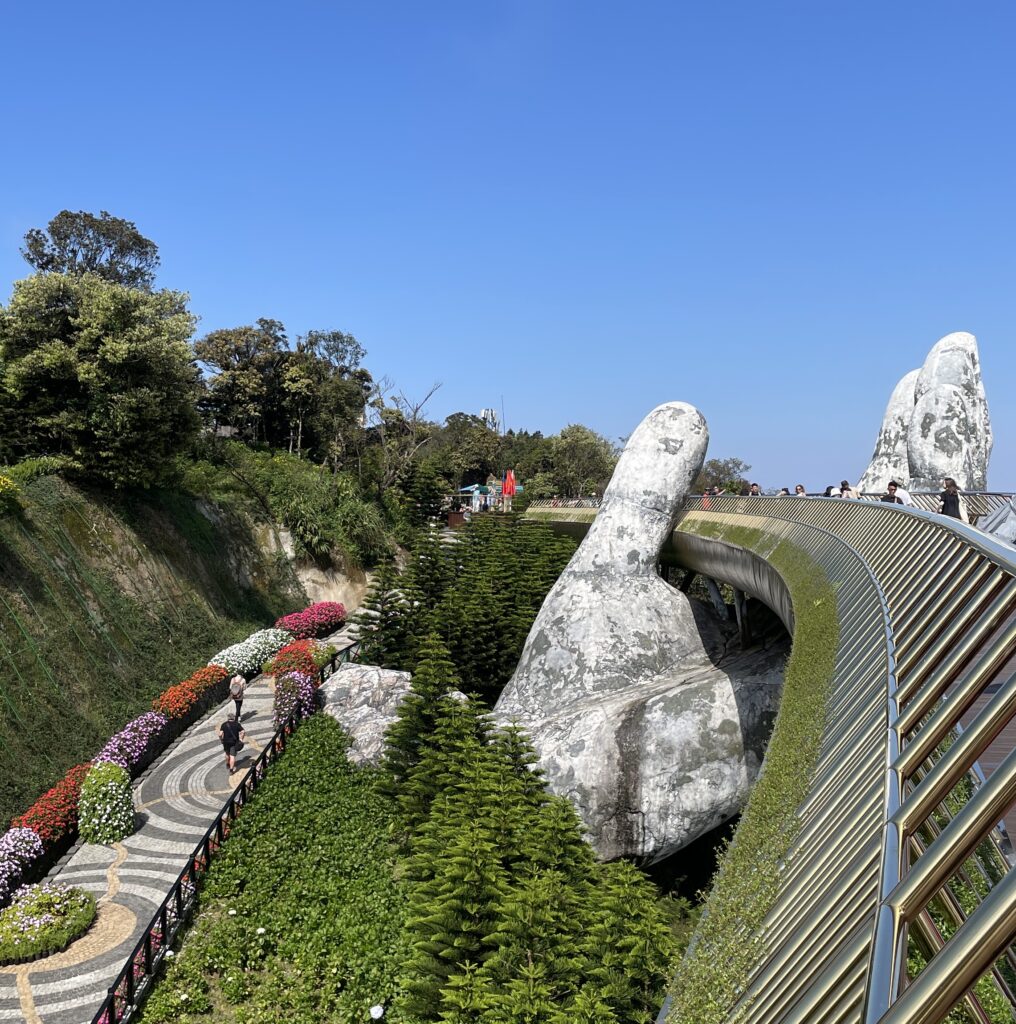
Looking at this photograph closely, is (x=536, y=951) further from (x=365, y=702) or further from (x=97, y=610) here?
(x=97, y=610)

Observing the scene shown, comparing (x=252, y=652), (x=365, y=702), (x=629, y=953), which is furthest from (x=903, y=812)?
(x=252, y=652)

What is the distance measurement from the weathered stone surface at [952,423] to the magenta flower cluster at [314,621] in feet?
74.2

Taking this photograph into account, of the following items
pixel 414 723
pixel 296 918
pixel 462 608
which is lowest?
pixel 296 918

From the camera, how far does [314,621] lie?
30656 millimetres

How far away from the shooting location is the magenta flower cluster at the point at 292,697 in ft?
67.9

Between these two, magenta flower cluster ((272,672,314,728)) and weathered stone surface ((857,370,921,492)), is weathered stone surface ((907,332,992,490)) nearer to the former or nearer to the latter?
weathered stone surface ((857,370,921,492))

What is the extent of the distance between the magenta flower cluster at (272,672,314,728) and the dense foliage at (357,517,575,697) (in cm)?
391

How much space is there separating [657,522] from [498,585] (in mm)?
7748

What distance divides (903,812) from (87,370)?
26.4 metres

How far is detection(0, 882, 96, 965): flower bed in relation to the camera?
11.9 metres

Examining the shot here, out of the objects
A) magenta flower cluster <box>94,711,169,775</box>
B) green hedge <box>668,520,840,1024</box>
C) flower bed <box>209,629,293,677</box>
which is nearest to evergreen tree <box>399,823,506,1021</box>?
green hedge <box>668,520,840,1024</box>

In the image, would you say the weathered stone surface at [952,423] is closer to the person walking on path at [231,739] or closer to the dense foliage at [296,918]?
the dense foliage at [296,918]

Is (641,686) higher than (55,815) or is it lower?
higher

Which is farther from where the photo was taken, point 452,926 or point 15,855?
point 15,855
